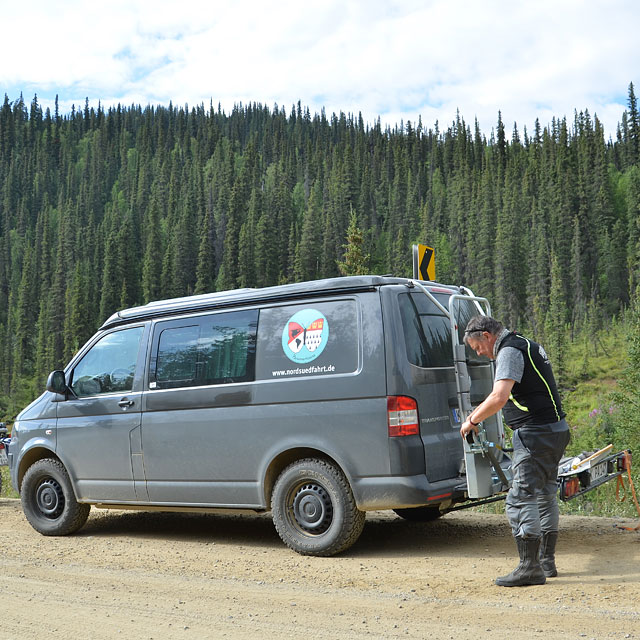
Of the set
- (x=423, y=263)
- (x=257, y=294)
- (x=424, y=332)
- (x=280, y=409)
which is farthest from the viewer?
(x=423, y=263)

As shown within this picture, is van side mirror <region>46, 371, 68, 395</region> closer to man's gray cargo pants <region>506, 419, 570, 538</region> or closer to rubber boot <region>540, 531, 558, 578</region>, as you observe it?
man's gray cargo pants <region>506, 419, 570, 538</region>

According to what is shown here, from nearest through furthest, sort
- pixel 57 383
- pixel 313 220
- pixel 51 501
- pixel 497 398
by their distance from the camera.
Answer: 1. pixel 497 398
2. pixel 57 383
3. pixel 51 501
4. pixel 313 220

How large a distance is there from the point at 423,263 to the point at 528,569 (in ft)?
15.9

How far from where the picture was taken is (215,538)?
26.2 ft

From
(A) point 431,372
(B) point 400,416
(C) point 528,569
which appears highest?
(A) point 431,372

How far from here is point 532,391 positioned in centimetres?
553

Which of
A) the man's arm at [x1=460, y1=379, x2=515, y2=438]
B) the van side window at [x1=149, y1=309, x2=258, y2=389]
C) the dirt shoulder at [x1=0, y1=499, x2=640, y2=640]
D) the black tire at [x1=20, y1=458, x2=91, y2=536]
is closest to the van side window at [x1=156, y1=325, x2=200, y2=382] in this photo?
the van side window at [x1=149, y1=309, x2=258, y2=389]

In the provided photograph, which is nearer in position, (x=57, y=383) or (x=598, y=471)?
(x=598, y=471)

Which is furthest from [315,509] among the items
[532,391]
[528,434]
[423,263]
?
[423,263]

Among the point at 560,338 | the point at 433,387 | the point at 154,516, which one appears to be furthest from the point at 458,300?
the point at 560,338

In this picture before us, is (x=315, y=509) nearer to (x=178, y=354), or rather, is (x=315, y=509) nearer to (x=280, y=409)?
(x=280, y=409)

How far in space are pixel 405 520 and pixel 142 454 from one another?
9.55ft

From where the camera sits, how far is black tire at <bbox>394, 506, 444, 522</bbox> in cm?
821

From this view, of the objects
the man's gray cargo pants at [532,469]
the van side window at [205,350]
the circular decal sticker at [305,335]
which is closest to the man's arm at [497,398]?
the man's gray cargo pants at [532,469]
